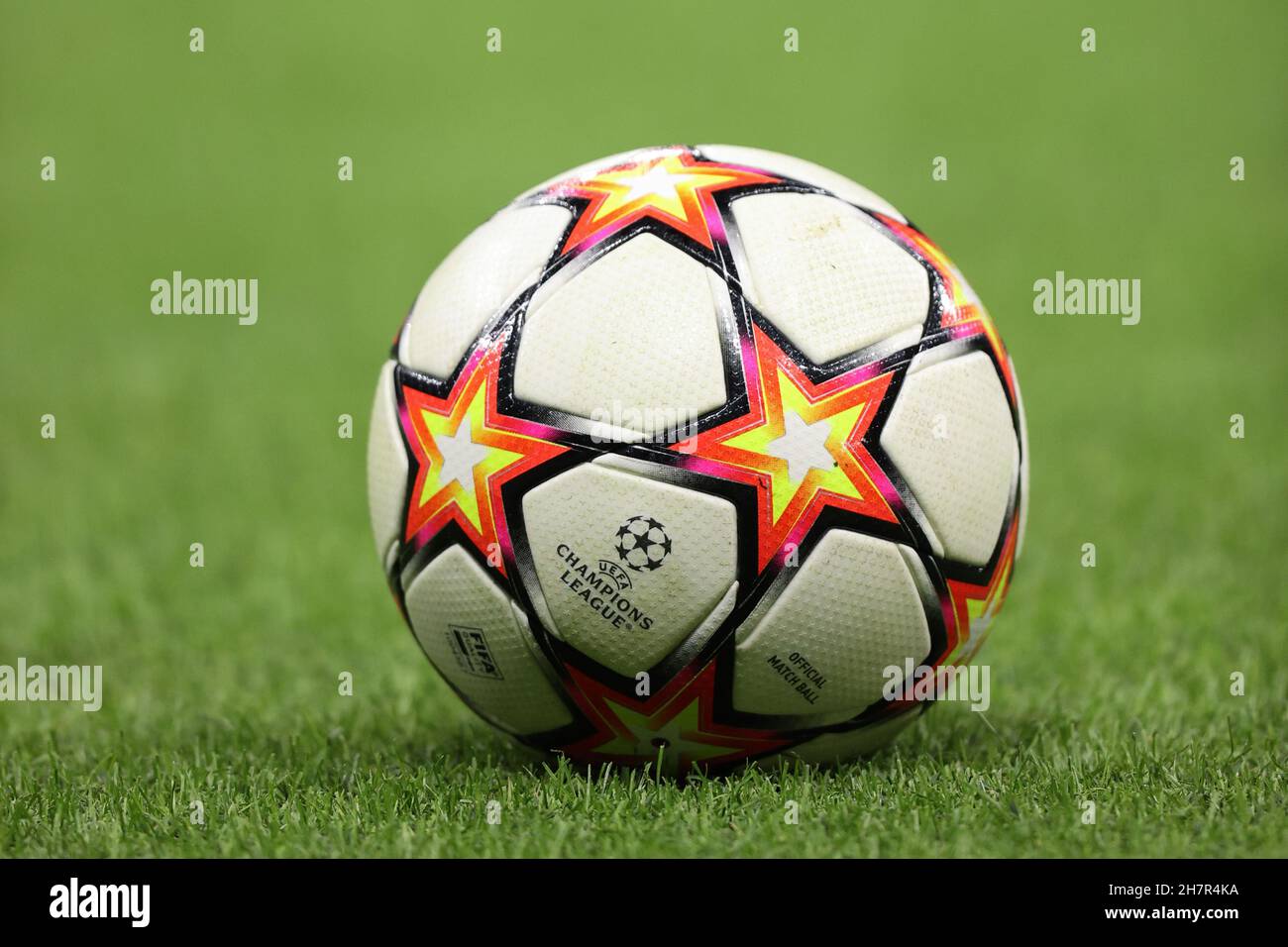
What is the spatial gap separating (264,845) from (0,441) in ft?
25.2

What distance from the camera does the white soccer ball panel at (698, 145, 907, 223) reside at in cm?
477

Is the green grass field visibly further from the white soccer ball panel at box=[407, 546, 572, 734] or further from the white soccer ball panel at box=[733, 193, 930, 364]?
the white soccer ball panel at box=[733, 193, 930, 364]

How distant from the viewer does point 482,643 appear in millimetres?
4578

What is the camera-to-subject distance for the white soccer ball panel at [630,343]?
167 inches

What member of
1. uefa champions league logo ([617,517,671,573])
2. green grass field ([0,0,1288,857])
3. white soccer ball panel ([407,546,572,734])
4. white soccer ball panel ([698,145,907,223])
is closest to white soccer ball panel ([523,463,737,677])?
uefa champions league logo ([617,517,671,573])

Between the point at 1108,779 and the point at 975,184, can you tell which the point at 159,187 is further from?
the point at 1108,779

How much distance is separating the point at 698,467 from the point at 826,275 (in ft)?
2.31

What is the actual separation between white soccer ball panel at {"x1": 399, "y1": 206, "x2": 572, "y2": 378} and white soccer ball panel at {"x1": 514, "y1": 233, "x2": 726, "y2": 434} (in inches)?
5.7

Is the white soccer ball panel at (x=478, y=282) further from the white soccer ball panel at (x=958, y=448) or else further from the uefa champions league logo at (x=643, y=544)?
the white soccer ball panel at (x=958, y=448)

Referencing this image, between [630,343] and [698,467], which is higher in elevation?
[630,343]

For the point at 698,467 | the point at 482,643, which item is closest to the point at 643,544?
the point at 698,467

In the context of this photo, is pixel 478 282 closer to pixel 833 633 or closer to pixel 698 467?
pixel 698 467

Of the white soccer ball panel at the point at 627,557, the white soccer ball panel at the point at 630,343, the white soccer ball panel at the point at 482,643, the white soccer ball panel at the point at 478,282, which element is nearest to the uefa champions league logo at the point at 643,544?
the white soccer ball panel at the point at 627,557

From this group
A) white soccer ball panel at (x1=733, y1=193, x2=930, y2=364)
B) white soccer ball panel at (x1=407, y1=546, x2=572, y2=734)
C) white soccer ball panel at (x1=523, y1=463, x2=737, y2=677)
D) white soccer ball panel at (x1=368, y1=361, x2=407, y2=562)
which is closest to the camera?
white soccer ball panel at (x1=523, y1=463, x2=737, y2=677)
